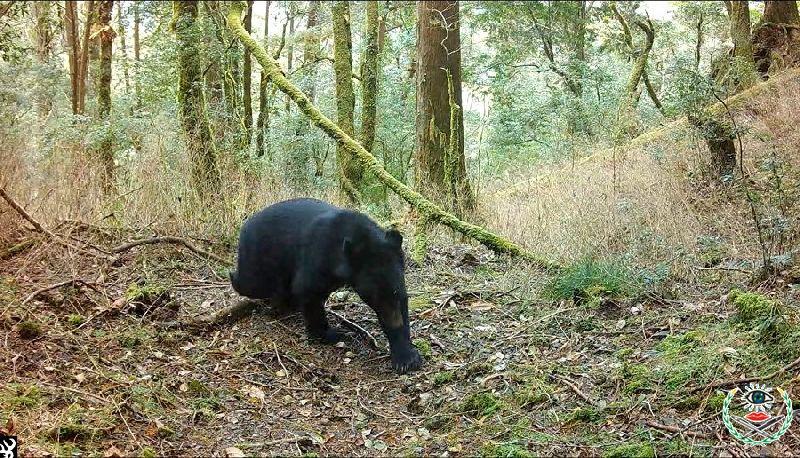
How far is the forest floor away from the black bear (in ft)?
0.82

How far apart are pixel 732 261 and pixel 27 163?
721 cm

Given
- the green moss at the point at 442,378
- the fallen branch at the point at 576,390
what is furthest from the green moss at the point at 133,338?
the fallen branch at the point at 576,390

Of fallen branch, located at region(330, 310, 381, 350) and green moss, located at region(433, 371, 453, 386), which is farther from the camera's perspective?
fallen branch, located at region(330, 310, 381, 350)

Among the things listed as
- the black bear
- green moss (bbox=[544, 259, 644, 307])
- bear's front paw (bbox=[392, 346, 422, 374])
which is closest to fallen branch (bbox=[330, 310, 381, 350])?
the black bear

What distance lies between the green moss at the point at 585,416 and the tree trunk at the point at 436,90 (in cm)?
689

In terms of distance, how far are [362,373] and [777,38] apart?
14338 mm

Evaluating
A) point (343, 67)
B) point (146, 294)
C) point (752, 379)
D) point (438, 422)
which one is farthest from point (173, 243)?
point (343, 67)

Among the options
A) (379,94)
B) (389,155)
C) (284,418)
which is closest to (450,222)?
(284,418)

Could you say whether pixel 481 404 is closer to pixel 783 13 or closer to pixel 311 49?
pixel 783 13

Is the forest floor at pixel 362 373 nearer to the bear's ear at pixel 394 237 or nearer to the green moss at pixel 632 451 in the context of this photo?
the green moss at pixel 632 451

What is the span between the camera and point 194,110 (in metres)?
8.83

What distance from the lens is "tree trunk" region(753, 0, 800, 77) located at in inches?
573

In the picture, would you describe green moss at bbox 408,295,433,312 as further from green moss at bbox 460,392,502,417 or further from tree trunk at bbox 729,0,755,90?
tree trunk at bbox 729,0,755,90

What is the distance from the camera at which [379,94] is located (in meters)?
17.3
